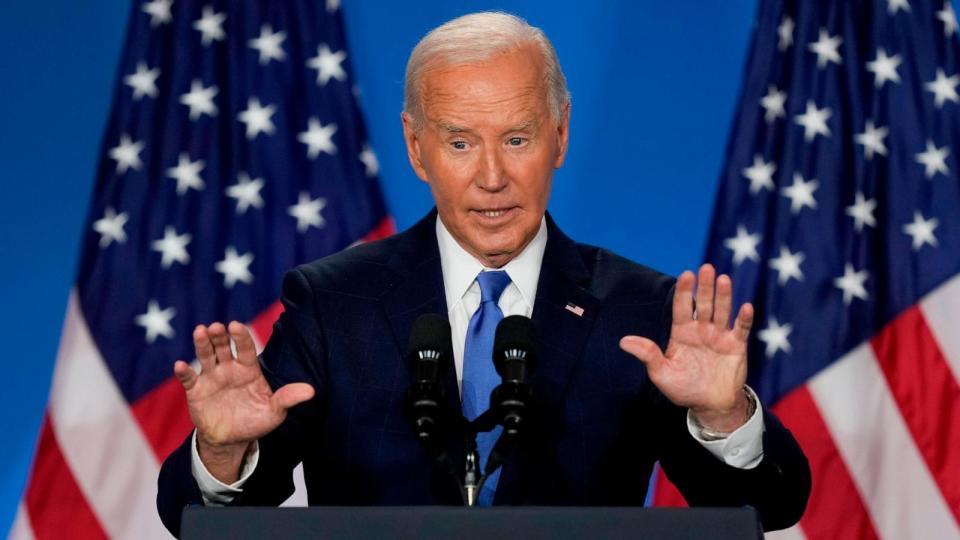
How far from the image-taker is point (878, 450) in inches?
137

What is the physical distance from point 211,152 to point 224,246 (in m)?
0.26

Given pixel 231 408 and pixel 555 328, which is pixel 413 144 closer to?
pixel 555 328

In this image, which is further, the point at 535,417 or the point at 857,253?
the point at 857,253

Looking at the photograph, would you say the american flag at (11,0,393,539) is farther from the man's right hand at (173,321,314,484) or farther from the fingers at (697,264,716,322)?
the fingers at (697,264,716,322)

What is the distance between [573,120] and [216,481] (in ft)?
6.96

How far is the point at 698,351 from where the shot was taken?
5.96ft

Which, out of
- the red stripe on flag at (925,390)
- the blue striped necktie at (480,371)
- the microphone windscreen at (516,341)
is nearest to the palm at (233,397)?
the microphone windscreen at (516,341)

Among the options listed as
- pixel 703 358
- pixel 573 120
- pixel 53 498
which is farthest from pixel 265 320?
pixel 703 358

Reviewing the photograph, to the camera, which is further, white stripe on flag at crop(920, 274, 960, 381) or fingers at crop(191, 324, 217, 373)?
white stripe on flag at crop(920, 274, 960, 381)

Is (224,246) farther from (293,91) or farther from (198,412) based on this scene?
(198,412)

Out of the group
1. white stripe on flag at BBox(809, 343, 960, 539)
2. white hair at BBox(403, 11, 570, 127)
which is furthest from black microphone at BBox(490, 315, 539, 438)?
white stripe on flag at BBox(809, 343, 960, 539)

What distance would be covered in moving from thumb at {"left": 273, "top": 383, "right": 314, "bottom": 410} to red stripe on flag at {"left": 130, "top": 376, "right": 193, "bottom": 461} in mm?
1850

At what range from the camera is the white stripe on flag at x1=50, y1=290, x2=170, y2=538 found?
348 cm

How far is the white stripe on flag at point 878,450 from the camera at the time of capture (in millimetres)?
3436
